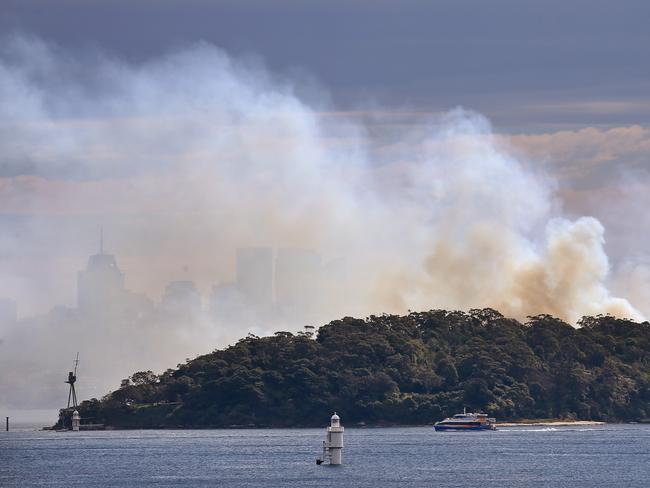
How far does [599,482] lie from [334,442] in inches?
1214

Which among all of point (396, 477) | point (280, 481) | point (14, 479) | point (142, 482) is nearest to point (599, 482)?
point (396, 477)

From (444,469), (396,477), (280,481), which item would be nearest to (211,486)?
(280,481)

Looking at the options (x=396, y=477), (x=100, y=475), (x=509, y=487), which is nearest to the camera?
(x=509, y=487)

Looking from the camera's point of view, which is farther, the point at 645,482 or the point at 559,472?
the point at 559,472

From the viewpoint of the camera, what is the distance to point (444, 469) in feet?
654

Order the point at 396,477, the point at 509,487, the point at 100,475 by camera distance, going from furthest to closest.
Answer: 1. the point at 100,475
2. the point at 396,477
3. the point at 509,487

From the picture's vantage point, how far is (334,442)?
7431 inches

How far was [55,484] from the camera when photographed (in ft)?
601

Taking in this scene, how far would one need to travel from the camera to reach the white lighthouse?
184 m

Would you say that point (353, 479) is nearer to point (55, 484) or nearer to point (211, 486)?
point (211, 486)

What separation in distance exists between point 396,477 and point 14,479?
4490 cm

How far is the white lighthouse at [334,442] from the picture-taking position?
18412cm

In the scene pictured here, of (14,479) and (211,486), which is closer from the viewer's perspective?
(211,486)

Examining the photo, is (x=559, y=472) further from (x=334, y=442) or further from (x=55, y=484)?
(x=55, y=484)
